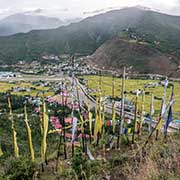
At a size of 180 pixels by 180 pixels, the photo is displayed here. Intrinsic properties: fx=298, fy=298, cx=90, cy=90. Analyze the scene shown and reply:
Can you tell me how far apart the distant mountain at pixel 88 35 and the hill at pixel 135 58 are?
24.1 metres

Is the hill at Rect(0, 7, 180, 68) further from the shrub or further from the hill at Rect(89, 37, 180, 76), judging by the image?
the shrub

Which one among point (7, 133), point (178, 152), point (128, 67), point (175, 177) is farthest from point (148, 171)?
point (128, 67)

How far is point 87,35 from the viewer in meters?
118

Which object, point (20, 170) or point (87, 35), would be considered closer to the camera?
point (20, 170)

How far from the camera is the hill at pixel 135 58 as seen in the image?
5281 cm

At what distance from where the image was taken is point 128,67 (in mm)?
54281

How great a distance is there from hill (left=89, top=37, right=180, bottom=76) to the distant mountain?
24082 millimetres

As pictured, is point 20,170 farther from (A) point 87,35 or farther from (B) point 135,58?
(A) point 87,35

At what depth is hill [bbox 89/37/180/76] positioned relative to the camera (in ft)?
173

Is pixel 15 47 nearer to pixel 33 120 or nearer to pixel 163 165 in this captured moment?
pixel 33 120

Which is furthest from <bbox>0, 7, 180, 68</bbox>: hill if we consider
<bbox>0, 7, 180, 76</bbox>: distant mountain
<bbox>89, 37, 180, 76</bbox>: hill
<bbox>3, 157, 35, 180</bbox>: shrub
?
<bbox>3, 157, 35, 180</bbox>: shrub

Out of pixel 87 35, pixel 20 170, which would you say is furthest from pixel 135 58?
pixel 87 35

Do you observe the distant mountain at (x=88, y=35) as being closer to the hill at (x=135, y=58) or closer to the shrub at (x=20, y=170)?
the hill at (x=135, y=58)

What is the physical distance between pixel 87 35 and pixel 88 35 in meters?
0.44
